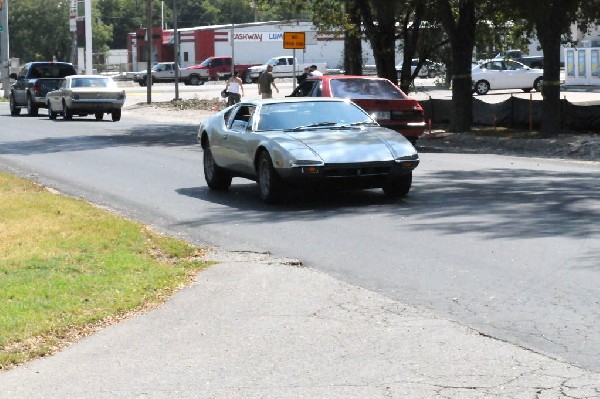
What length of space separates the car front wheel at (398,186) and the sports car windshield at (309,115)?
1074 mm

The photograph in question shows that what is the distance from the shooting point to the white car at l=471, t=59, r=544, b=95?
179 ft

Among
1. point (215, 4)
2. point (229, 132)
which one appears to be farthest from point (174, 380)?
point (215, 4)

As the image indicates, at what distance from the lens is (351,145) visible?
48.0ft

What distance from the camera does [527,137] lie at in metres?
28.1

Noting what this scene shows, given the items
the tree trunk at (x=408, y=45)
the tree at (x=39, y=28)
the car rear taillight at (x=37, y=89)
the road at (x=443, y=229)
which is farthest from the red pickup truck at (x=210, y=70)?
the road at (x=443, y=229)

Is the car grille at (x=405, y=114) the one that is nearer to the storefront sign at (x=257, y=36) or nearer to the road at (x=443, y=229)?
the road at (x=443, y=229)

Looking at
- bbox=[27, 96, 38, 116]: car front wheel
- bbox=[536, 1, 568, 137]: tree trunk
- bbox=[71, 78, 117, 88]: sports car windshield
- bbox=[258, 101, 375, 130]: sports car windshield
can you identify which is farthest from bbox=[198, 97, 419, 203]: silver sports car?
bbox=[27, 96, 38, 116]: car front wheel

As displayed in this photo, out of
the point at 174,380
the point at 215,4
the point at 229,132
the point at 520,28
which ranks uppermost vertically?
the point at 215,4

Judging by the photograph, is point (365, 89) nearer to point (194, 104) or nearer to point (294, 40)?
point (294, 40)

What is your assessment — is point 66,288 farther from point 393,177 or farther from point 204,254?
point 393,177

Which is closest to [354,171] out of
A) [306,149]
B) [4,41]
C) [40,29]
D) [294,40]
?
[306,149]

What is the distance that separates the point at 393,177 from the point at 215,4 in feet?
439

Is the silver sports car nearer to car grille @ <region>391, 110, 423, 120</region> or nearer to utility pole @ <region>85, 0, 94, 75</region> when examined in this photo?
car grille @ <region>391, 110, 423, 120</region>

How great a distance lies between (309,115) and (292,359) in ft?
29.2
